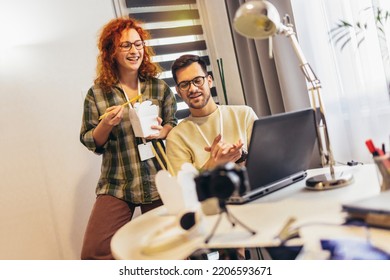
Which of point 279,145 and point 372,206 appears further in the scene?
point 279,145

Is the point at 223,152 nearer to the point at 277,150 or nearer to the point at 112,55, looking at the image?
the point at 277,150

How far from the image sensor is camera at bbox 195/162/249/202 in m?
0.67

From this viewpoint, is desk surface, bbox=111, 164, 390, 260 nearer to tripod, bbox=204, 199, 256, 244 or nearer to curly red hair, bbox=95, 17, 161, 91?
tripod, bbox=204, 199, 256, 244

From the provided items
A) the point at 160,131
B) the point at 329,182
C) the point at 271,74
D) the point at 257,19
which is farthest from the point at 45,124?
the point at 329,182

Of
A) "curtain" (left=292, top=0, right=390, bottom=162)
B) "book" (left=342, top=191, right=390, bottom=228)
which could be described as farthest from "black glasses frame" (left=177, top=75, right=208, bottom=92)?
"book" (left=342, top=191, right=390, bottom=228)

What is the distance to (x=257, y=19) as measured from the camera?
938 millimetres

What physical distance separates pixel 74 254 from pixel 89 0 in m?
1.14

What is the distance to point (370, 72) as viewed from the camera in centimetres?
147

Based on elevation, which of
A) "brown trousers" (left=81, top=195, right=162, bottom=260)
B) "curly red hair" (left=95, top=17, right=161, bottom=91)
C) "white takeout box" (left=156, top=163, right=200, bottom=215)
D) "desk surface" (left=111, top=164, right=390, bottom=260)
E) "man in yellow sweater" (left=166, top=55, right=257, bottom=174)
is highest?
"curly red hair" (left=95, top=17, right=161, bottom=91)

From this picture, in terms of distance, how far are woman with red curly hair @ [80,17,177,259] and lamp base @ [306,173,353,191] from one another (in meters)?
0.64

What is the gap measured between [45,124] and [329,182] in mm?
1292

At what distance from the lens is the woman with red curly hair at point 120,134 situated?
1.50 metres

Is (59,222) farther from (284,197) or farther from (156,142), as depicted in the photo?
(284,197)
